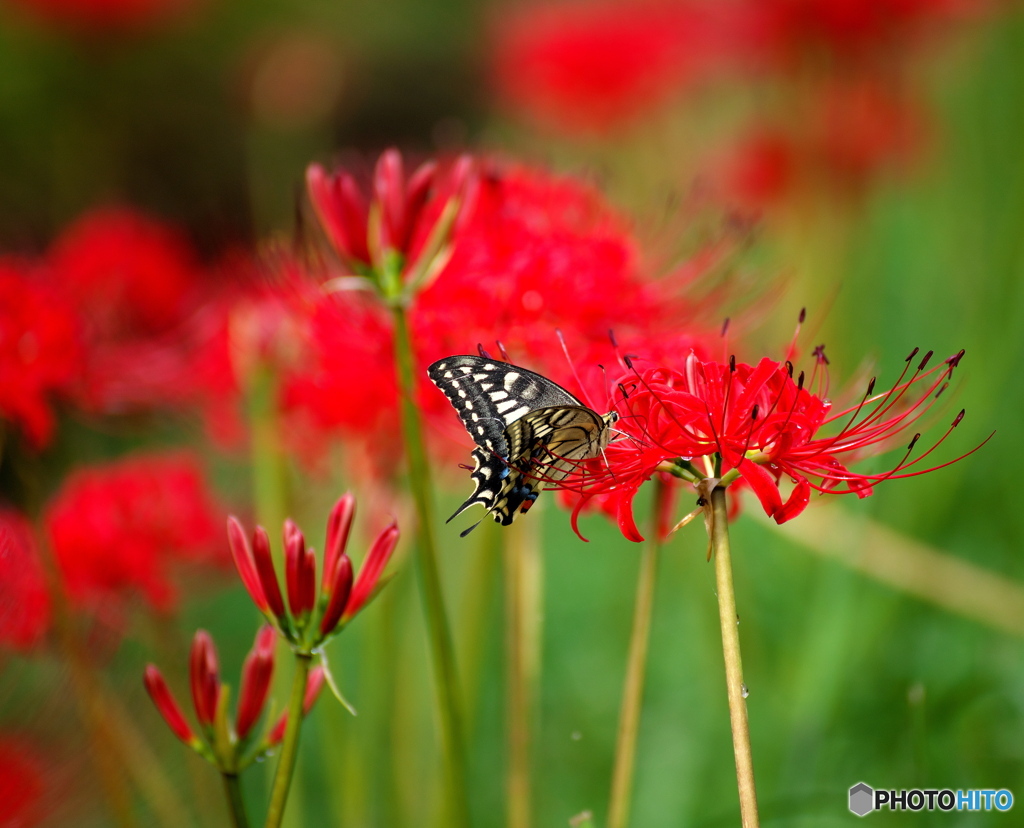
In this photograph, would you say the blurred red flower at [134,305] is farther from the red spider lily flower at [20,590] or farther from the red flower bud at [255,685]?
the red flower bud at [255,685]

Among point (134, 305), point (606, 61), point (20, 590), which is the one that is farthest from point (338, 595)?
point (606, 61)

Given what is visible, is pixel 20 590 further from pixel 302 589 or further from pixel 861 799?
pixel 861 799

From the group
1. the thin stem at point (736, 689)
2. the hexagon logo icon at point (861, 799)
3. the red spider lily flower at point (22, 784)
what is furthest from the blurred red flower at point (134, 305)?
the hexagon logo icon at point (861, 799)

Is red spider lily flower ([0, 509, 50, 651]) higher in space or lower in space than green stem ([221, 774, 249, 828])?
higher

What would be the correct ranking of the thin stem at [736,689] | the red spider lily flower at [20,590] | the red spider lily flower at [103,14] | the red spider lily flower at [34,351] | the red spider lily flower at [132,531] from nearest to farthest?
1. the thin stem at [736,689]
2. the red spider lily flower at [20,590]
3. the red spider lily flower at [34,351]
4. the red spider lily flower at [132,531]
5. the red spider lily flower at [103,14]

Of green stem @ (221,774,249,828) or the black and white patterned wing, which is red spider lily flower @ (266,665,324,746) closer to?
green stem @ (221,774,249,828)

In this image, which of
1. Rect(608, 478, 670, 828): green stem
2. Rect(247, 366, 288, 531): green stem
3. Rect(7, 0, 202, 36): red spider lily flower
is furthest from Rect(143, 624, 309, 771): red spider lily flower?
Rect(7, 0, 202, 36): red spider lily flower
